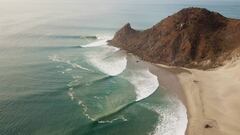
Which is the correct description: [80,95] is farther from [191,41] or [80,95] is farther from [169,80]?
[191,41]

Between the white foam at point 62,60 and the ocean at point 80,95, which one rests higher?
the ocean at point 80,95

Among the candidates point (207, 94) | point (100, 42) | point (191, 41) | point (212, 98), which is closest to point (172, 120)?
point (212, 98)

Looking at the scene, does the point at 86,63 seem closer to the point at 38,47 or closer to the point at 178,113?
the point at 38,47

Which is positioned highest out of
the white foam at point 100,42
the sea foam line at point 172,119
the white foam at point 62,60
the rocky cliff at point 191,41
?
the rocky cliff at point 191,41

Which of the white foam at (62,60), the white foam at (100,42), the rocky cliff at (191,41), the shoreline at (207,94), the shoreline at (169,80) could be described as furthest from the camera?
the white foam at (100,42)

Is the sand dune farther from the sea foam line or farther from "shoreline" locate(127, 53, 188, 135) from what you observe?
the sea foam line

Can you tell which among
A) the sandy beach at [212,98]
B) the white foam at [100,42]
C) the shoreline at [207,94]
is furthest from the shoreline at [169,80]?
the white foam at [100,42]

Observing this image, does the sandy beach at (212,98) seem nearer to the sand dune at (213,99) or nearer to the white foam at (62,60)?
the sand dune at (213,99)
